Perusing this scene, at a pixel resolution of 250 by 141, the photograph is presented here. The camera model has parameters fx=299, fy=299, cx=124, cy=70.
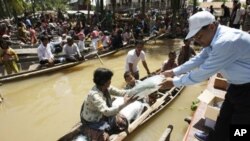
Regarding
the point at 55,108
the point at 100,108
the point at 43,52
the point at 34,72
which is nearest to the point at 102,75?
the point at 100,108

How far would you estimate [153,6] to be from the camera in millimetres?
35969

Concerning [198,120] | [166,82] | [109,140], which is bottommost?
[109,140]

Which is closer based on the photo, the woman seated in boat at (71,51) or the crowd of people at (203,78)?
the crowd of people at (203,78)

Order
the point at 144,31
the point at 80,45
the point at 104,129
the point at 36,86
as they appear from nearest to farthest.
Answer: the point at 104,129 < the point at 36,86 < the point at 80,45 < the point at 144,31

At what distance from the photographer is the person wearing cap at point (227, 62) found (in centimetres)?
245

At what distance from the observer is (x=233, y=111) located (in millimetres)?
2826

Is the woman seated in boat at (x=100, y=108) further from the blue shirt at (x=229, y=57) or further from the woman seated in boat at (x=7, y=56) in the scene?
the woman seated in boat at (x=7, y=56)

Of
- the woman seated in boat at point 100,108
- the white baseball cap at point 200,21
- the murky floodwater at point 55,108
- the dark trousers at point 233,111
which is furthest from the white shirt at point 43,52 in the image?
the white baseball cap at point 200,21

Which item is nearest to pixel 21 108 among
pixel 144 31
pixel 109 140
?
pixel 109 140

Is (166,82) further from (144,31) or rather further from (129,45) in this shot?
(144,31)

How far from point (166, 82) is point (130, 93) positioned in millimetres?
783

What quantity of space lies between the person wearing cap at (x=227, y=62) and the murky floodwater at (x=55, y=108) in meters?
2.90

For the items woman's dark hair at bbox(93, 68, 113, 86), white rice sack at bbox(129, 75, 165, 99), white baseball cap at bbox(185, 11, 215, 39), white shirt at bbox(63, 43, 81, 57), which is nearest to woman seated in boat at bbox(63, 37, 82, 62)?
white shirt at bbox(63, 43, 81, 57)

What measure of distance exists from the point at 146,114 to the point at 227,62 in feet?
11.1
